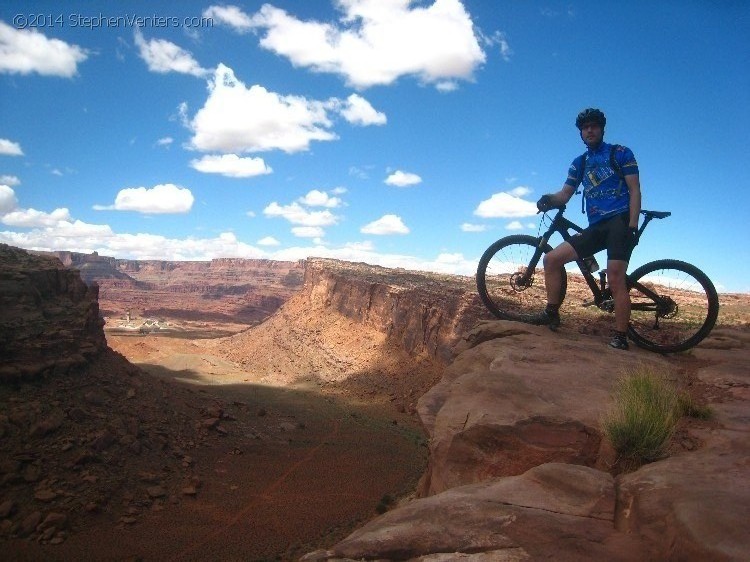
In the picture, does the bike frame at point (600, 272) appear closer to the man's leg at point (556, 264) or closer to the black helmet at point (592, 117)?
the man's leg at point (556, 264)

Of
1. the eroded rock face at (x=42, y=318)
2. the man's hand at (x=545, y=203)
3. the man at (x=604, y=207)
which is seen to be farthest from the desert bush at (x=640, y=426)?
the eroded rock face at (x=42, y=318)

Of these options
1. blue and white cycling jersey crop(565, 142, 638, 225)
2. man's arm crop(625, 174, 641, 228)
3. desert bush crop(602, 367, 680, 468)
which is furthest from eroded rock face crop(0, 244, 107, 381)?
man's arm crop(625, 174, 641, 228)

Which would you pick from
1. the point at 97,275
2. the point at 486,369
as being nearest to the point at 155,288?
the point at 97,275

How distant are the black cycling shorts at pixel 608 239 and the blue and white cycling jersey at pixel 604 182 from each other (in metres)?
0.10

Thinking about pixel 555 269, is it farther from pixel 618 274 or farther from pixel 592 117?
pixel 592 117

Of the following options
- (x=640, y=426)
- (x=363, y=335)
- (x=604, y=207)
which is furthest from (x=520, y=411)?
(x=363, y=335)

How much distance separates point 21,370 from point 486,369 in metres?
10.9

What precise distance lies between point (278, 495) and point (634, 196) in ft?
A: 30.9

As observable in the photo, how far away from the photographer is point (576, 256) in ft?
22.6

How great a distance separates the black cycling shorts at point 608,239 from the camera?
21.1ft

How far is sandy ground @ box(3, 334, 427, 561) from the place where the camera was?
8.84 metres

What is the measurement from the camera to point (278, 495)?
11.4 meters

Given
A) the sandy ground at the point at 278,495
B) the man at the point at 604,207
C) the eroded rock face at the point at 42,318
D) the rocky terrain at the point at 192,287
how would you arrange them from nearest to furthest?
the man at the point at 604,207, the sandy ground at the point at 278,495, the eroded rock face at the point at 42,318, the rocky terrain at the point at 192,287

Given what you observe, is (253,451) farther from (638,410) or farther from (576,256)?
(638,410)
